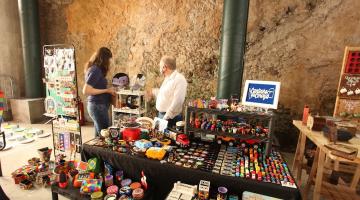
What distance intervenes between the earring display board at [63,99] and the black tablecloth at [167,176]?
87cm

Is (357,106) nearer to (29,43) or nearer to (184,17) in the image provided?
→ (184,17)

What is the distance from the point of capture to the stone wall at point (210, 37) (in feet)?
10.5

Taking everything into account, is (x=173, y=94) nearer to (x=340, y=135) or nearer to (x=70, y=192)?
(x=70, y=192)

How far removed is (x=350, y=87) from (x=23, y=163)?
4.32 metres

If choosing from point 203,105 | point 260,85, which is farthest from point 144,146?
point 260,85

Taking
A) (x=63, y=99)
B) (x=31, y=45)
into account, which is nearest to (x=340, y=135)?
(x=63, y=99)

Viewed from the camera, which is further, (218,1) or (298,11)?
(218,1)

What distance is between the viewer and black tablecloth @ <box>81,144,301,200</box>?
1301mm

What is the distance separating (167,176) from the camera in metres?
1.54

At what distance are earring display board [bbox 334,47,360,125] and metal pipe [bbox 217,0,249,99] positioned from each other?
1191 millimetres

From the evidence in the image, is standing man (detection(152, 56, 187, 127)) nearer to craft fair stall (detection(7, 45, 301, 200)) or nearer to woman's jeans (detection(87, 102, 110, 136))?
craft fair stall (detection(7, 45, 301, 200))

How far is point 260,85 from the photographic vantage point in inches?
69.7

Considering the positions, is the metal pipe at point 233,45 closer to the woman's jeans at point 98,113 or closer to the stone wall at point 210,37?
the stone wall at point 210,37

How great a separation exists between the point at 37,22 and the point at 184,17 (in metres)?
3.61
